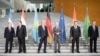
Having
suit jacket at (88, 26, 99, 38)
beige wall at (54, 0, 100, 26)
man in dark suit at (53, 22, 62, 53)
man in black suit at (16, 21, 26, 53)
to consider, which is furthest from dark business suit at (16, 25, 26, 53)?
beige wall at (54, 0, 100, 26)

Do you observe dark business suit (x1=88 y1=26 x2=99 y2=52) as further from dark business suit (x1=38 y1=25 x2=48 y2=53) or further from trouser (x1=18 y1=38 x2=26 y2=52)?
trouser (x1=18 y1=38 x2=26 y2=52)

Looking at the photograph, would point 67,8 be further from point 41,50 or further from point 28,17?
point 41,50

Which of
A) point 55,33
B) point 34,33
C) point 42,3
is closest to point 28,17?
point 34,33

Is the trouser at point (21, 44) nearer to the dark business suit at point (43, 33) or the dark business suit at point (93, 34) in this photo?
the dark business suit at point (43, 33)

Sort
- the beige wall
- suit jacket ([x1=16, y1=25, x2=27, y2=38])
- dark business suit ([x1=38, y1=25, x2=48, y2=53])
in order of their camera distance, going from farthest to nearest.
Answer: the beige wall, dark business suit ([x1=38, y1=25, x2=48, y2=53]), suit jacket ([x1=16, y1=25, x2=27, y2=38])

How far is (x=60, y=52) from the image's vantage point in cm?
1498

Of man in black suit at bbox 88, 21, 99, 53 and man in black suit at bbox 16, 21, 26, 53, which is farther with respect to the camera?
man in black suit at bbox 88, 21, 99, 53

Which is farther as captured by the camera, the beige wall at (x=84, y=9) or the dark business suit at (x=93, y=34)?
the beige wall at (x=84, y=9)

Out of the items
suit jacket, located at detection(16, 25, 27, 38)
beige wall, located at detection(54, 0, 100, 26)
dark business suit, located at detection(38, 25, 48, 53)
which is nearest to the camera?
suit jacket, located at detection(16, 25, 27, 38)

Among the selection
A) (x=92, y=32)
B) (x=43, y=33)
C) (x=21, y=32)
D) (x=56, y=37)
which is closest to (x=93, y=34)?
(x=92, y=32)

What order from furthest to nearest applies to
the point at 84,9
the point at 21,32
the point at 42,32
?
the point at 84,9, the point at 42,32, the point at 21,32

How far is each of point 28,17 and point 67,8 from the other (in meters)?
3.66

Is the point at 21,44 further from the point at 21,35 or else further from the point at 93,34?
the point at 93,34

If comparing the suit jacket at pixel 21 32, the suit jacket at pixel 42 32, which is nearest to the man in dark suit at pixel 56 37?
the suit jacket at pixel 42 32
